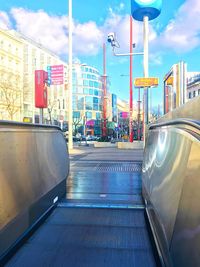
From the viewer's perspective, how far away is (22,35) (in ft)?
257

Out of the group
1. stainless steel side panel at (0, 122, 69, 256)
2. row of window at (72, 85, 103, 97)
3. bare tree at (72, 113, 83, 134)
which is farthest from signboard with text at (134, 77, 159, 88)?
row of window at (72, 85, 103, 97)

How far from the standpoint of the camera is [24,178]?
3961 mm

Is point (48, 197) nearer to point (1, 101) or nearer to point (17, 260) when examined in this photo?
point (17, 260)

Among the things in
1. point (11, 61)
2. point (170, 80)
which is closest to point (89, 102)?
point (11, 61)

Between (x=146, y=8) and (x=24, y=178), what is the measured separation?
14191mm

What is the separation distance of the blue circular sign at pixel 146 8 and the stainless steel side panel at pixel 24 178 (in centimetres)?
1236

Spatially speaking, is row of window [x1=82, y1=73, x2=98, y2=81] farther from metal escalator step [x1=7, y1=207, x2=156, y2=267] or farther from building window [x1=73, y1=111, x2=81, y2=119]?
metal escalator step [x1=7, y1=207, x2=156, y2=267]

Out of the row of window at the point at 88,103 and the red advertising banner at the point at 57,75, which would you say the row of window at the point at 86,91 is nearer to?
the row of window at the point at 88,103

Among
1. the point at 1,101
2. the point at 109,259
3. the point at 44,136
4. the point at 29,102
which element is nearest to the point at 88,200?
the point at 44,136

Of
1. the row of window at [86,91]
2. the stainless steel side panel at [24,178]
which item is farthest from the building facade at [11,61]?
the stainless steel side panel at [24,178]

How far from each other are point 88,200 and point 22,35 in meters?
80.0

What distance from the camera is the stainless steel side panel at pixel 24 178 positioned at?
10.8 ft

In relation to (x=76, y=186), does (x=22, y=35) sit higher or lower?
higher

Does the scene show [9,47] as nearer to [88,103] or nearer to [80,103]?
[80,103]
